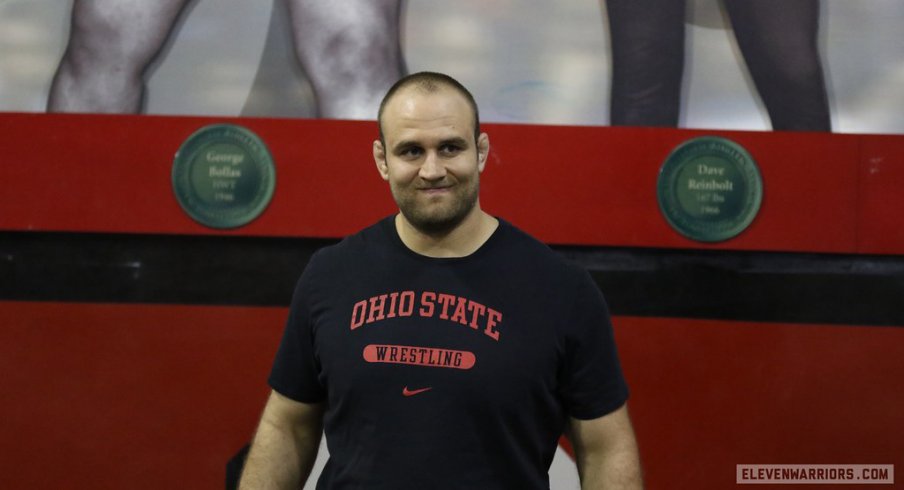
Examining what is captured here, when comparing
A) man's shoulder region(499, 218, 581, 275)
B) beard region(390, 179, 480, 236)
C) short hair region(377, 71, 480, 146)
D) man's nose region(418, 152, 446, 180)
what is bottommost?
man's shoulder region(499, 218, 581, 275)

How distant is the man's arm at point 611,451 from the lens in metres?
1.24

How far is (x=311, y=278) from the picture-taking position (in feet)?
4.30

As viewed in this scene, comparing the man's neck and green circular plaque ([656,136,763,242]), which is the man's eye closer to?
the man's neck

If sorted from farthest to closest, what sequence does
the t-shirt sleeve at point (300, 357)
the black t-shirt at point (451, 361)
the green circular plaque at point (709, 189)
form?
the green circular plaque at point (709, 189) < the t-shirt sleeve at point (300, 357) < the black t-shirt at point (451, 361)

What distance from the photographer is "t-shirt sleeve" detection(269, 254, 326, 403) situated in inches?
→ 50.9

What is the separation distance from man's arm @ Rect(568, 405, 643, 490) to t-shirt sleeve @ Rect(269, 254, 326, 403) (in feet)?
1.28

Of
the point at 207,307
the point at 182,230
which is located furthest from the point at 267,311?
the point at 182,230

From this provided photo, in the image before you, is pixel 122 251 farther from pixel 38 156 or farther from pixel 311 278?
pixel 311 278

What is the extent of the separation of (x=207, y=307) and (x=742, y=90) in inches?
46.7

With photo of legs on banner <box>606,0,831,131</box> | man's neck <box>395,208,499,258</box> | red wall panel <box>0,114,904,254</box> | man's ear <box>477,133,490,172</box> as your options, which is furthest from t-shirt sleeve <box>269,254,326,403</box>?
photo of legs on banner <box>606,0,831,131</box>

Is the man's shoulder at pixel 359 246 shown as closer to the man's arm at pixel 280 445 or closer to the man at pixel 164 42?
the man's arm at pixel 280 445

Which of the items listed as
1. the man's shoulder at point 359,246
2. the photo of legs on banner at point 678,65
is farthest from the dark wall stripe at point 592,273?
the man's shoulder at point 359,246

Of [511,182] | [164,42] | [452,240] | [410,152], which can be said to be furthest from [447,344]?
[164,42]

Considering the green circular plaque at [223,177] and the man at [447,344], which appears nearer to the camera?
the man at [447,344]
